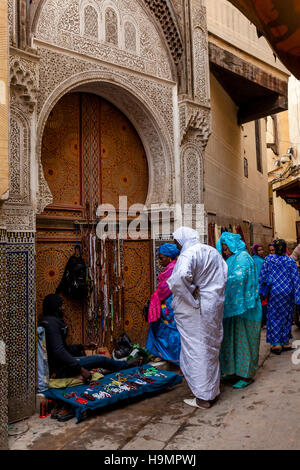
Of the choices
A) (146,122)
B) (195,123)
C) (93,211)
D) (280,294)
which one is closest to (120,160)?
(146,122)

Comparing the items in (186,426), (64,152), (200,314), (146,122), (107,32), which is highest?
(107,32)

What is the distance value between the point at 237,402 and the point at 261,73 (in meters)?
6.57

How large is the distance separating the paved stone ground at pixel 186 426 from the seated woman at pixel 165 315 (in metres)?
0.73

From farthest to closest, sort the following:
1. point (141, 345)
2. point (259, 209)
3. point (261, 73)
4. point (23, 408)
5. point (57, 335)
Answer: point (259, 209)
point (261, 73)
point (141, 345)
point (57, 335)
point (23, 408)

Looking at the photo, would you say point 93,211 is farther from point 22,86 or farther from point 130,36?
point 130,36

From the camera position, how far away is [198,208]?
584 centimetres

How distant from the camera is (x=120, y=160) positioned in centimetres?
557

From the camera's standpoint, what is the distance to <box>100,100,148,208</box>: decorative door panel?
213 inches

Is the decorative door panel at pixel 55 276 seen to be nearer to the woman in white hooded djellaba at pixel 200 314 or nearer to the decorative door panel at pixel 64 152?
the decorative door panel at pixel 64 152

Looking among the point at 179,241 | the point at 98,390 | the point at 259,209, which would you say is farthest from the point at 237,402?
the point at 259,209

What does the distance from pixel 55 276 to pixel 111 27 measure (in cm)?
301
